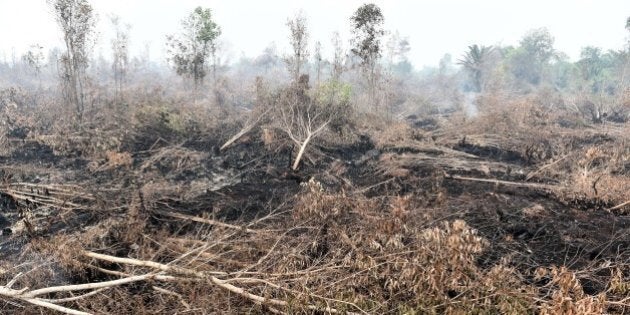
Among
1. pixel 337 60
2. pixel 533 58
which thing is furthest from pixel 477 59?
pixel 337 60

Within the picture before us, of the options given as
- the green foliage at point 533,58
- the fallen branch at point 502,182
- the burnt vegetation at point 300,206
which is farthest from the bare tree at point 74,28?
the green foliage at point 533,58

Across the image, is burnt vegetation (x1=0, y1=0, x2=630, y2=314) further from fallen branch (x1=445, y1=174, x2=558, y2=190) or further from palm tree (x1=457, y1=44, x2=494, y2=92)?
palm tree (x1=457, y1=44, x2=494, y2=92)

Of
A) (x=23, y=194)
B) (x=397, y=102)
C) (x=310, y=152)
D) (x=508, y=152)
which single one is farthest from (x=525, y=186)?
(x=397, y=102)

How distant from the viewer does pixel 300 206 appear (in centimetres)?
485

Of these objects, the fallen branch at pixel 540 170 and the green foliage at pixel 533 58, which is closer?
the fallen branch at pixel 540 170

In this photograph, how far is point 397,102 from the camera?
26828mm

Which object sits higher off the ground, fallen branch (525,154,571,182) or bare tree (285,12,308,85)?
bare tree (285,12,308,85)

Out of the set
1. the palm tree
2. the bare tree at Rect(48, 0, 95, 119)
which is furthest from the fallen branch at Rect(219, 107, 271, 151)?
the palm tree

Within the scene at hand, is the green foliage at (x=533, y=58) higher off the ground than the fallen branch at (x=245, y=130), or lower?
higher

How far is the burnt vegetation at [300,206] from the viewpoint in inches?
129

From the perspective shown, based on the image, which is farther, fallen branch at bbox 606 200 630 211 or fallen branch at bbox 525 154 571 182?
fallen branch at bbox 525 154 571 182

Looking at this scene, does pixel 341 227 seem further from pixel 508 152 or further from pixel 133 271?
pixel 508 152

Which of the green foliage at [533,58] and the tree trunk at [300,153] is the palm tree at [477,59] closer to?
the green foliage at [533,58]

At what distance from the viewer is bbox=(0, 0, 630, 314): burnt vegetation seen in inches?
129
